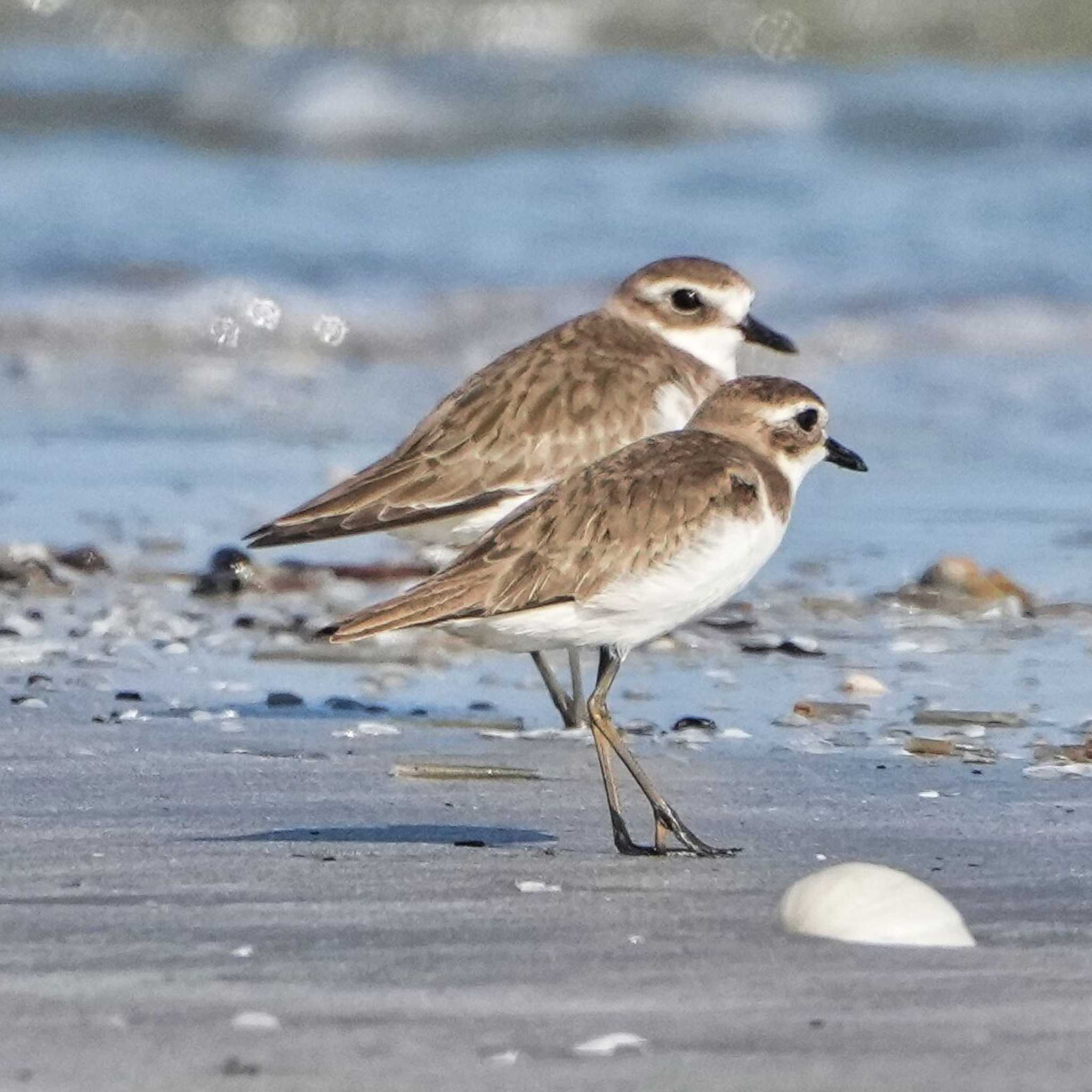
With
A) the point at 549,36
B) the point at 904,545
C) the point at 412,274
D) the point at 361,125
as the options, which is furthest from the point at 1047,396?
the point at 549,36

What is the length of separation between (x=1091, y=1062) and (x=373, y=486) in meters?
2.74

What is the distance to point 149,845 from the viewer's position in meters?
3.69

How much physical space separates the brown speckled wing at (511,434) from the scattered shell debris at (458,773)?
68 cm

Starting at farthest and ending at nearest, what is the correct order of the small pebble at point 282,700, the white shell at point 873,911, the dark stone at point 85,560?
the dark stone at point 85,560
the small pebble at point 282,700
the white shell at point 873,911

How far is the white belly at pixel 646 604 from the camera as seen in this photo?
3863 millimetres

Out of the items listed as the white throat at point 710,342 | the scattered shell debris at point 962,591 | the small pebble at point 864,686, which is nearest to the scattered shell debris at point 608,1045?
the small pebble at point 864,686

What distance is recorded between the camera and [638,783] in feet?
13.0

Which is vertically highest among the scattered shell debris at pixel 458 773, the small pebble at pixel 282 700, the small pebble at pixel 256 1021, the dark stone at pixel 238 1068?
the small pebble at pixel 282 700

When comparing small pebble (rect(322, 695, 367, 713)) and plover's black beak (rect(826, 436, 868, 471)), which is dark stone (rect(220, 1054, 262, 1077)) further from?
small pebble (rect(322, 695, 367, 713))

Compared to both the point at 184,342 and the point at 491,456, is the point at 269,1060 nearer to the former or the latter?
the point at 491,456

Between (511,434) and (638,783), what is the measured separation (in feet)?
4.40

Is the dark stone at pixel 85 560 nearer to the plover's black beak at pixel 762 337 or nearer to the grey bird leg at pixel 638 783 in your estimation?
the plover's black beak at pixel 762 337

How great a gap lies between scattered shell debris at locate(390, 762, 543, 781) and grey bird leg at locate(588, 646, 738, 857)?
357 millimetres

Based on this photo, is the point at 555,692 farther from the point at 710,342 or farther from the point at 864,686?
the point at 710,342
